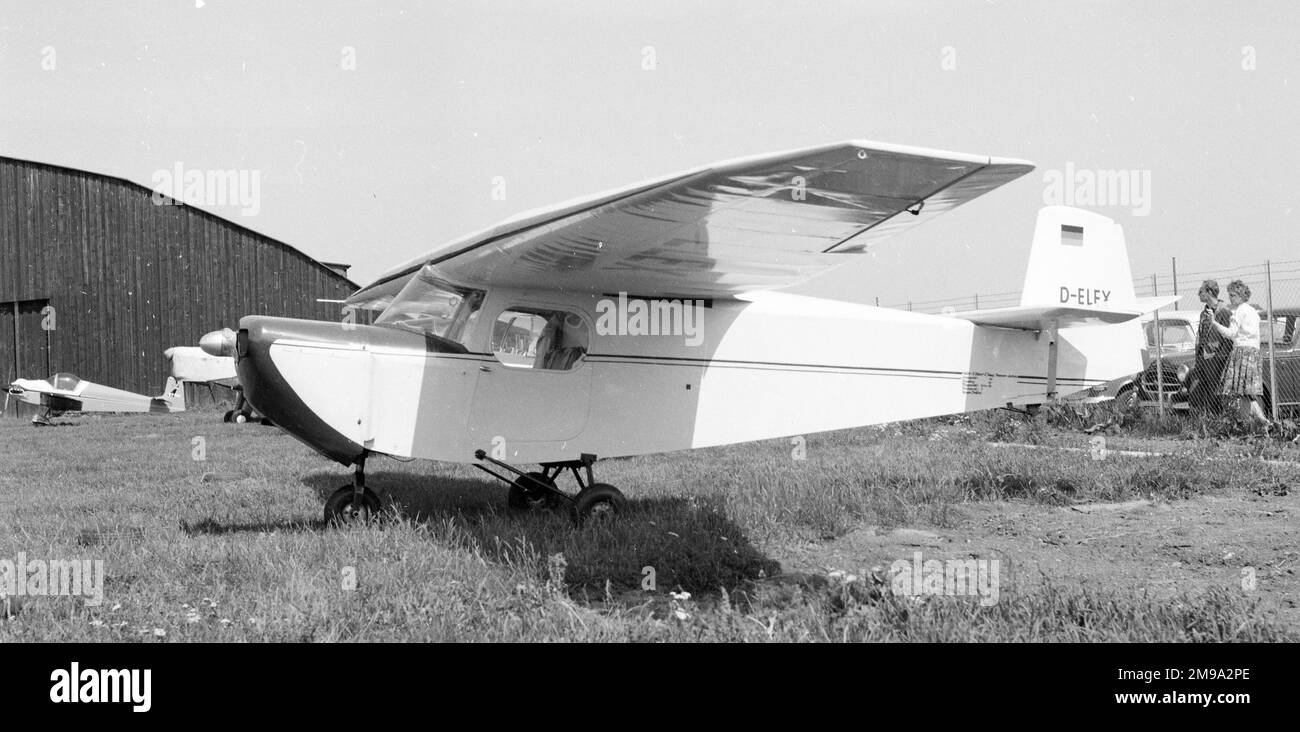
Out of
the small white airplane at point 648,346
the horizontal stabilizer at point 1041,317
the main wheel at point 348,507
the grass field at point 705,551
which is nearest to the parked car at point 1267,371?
the grass field at point 705,551

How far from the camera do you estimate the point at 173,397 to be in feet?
74.7

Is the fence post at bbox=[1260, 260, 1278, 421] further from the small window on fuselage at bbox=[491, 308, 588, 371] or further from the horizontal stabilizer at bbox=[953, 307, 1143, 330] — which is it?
the small window on fuselage at bbox=[491, 308, 588, 371]

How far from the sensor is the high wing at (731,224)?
12.0 ft

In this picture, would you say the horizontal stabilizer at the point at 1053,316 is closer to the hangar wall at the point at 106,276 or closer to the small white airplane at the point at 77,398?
the small white airplane at the point at 77,398

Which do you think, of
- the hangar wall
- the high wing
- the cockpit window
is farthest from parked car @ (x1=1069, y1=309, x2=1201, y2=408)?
the hangar wall

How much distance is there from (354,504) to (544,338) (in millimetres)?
1725

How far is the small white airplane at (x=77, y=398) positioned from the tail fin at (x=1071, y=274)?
19.7 meters

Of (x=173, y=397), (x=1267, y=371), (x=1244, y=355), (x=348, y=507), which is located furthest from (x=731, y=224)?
(x=173, y=397)

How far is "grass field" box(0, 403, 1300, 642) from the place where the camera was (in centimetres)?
366

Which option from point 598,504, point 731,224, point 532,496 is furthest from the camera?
point 532,496

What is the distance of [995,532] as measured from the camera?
5637 mm

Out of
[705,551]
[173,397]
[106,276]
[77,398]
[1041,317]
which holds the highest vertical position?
[106,276]

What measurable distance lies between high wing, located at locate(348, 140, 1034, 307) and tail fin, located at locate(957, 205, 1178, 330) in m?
2.45

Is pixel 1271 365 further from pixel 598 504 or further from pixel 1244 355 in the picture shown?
pixel 598 504
